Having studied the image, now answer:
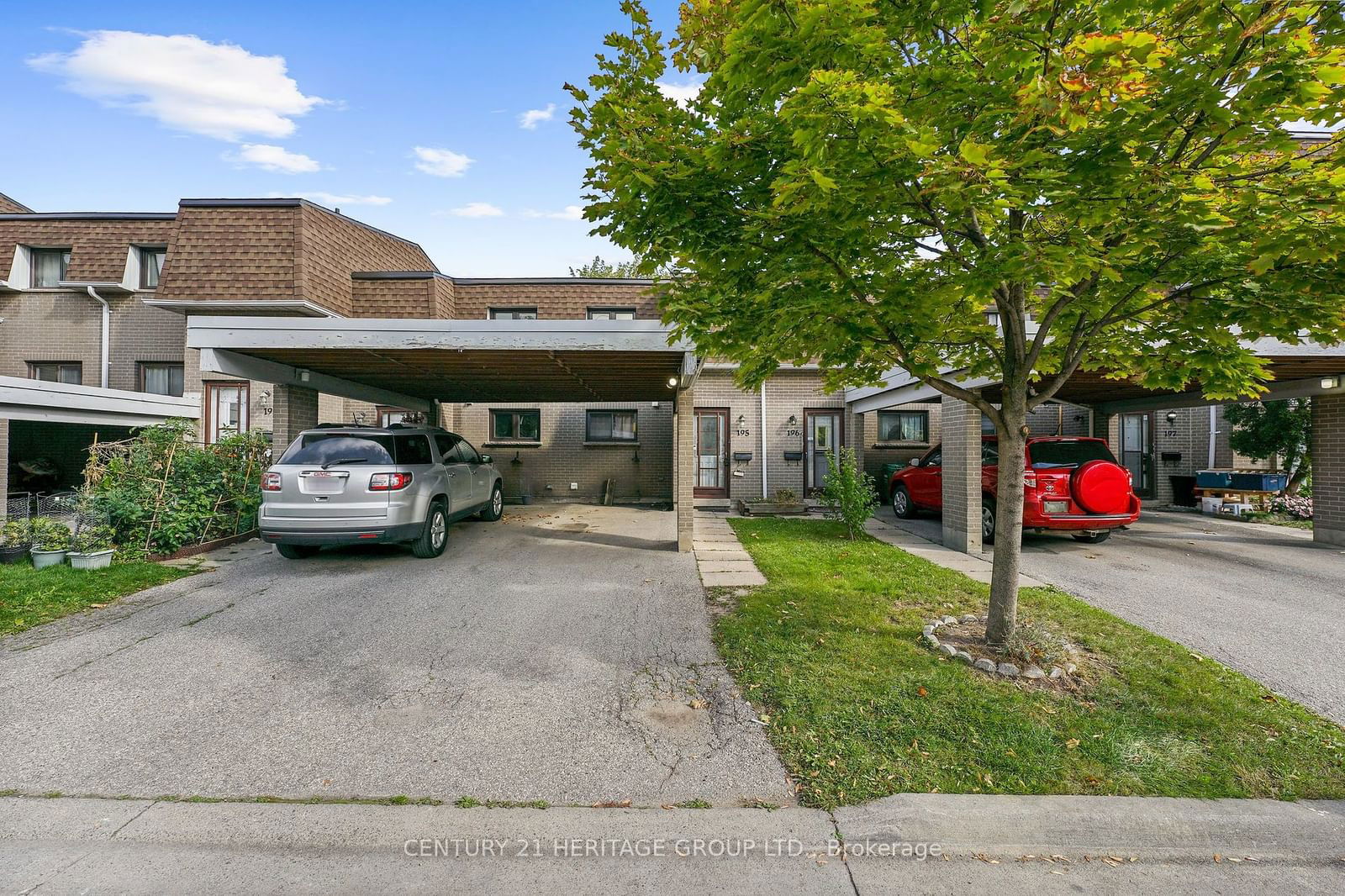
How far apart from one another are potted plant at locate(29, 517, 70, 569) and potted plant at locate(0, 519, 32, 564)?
192 millimetres

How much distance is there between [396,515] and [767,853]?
6.03m

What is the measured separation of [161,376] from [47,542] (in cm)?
883

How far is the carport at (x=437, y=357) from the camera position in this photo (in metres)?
7.17

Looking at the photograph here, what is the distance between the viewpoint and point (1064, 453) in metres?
9.08

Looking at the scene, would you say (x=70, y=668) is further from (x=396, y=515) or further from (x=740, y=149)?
(x=740, y=149)

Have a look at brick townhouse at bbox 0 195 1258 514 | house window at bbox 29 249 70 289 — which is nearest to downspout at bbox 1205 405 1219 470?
brick townhouse at bbox 0 195 1258 514

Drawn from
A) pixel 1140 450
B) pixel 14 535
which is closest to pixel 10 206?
pixel 14 535

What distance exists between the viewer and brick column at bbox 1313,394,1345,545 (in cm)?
927

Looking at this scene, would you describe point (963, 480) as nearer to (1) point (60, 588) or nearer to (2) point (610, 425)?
(2) point (610, 425)

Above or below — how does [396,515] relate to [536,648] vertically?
above

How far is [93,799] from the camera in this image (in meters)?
2.75

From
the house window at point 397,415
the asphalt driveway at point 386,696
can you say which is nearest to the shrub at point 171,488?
the asphalt driveway at point 386,696

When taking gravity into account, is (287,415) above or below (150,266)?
below

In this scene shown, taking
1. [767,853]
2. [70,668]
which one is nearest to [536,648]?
[767,853]
